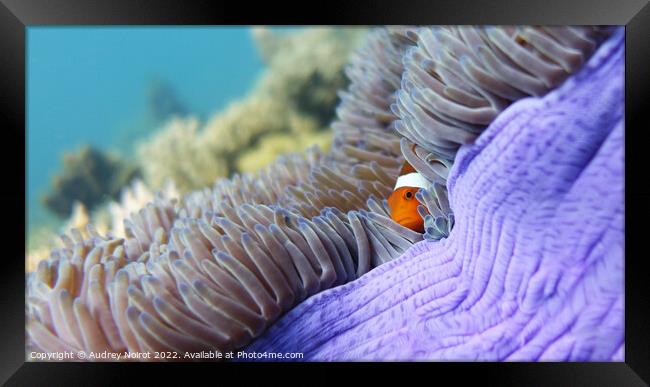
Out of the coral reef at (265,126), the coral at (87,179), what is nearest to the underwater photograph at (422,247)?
the coral reef at (265,126)

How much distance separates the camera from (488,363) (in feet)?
2.68

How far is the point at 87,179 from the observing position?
4.42 m

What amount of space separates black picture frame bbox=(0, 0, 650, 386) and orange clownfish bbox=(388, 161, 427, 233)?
0.27 metres

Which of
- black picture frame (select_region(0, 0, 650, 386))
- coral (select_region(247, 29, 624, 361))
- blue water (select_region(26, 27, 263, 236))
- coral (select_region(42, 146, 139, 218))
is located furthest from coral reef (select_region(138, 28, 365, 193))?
blue water (select_region(26, 27, 263, 236))

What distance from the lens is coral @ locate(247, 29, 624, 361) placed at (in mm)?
656

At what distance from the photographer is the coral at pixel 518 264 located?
656 millimetres

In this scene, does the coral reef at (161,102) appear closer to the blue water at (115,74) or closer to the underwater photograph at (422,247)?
the blue water at (115,74)

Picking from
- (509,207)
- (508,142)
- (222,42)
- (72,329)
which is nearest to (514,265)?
(509,207)

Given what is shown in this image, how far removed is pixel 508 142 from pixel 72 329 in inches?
32.0

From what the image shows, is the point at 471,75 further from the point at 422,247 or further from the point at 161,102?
the point at 161,102

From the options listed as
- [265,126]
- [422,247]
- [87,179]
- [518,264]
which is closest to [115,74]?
[87,179]

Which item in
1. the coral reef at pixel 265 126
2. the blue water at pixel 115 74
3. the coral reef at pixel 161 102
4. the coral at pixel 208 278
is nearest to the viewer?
the coral at pixel 208 278

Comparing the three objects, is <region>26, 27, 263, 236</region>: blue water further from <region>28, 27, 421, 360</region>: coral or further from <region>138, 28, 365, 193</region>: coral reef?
<region>28, 27, 421, 360</region>: coral
